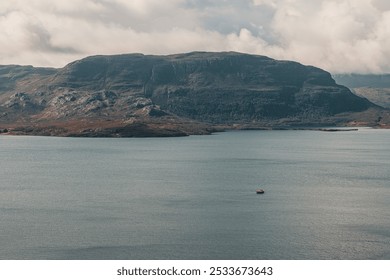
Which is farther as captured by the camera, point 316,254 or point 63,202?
point 63,202

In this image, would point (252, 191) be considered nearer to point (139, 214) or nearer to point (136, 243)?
point (139, 214)

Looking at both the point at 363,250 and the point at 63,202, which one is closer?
the point at 363,250

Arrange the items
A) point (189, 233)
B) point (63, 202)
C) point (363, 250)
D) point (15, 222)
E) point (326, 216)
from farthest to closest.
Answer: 1. point (63, 202)
2. point (326, 216)
3. point (15, 222)
4. point (189, 233)
5. point (363, 250)

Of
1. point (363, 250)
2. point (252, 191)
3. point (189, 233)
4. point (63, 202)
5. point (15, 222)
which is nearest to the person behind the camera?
point (363, 250)

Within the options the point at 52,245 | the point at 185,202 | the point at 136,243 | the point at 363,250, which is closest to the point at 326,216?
the point at 363,250

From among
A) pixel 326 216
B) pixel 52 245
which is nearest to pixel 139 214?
pixel 52 245

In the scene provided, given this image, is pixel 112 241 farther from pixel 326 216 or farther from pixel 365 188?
pixel 365 188
